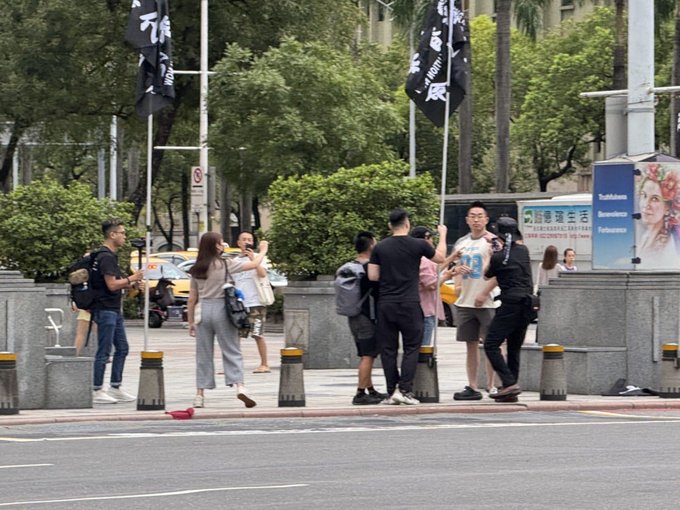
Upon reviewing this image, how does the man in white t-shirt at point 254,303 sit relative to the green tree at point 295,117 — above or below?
below

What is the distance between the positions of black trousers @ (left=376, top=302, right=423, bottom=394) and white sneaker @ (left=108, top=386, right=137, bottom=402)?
2830 mm

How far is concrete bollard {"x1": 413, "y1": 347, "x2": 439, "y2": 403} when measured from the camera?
17.7 m

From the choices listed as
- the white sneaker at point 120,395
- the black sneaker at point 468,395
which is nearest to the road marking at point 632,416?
the black sneaker at point 468,395

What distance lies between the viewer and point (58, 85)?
4497cm

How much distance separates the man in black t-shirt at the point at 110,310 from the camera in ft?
59.3

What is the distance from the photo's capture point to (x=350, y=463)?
12.4m

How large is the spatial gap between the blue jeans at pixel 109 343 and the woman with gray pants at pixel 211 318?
137 cm

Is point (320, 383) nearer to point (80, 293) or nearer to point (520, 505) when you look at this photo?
point (80, 293)

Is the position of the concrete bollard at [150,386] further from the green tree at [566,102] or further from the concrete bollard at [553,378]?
the green tree at [566,102]

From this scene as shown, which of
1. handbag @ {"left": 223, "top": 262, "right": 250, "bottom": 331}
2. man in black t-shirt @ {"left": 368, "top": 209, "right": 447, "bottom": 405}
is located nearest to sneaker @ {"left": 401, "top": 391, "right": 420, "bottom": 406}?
man in black t-shirt @ {"left": 368, "top": 209, "right": 447, "bottom": 405}

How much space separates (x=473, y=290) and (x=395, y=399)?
149 cm

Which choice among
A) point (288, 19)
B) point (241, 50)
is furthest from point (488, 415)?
point (288, 19)

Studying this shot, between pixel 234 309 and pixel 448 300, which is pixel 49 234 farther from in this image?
pixel 448 300

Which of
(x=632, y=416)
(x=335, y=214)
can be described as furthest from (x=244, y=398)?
(x=335, y=214)
